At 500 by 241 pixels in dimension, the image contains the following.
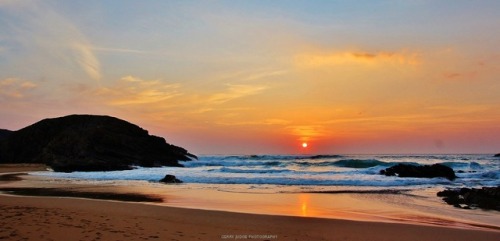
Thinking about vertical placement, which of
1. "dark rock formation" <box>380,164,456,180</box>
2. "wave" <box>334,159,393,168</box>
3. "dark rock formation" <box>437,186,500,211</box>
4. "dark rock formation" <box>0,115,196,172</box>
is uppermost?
"dark rock formation" <box>0,115,196,172</box>

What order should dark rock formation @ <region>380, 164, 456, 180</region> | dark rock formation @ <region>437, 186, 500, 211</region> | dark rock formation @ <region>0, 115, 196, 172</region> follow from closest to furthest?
dark rock formation @ <region>437, 186, 500, 211</region> < dark rock formation @ <region>380, 164, 456, 180</region> < dark rock formation @ <region>0, 115, 196, 172</region>

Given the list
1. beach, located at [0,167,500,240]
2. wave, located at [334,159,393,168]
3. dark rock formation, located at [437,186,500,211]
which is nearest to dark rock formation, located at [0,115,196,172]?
wave, located at [334,159,393,168]

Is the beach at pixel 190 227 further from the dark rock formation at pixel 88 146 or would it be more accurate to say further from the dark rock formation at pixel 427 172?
the dark rock formation at pixel 88 146

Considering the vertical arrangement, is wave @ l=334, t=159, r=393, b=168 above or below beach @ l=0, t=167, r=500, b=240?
above

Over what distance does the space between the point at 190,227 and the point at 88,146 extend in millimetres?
44657

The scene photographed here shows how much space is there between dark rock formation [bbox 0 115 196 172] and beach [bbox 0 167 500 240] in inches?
1290

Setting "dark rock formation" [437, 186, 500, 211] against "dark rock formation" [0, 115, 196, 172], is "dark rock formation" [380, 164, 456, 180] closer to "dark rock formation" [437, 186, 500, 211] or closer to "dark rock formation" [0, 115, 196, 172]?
"dark rock formation" [437, 186, 500, 211]

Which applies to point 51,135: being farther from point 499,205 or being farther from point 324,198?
point 499,205

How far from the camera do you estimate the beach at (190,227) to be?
8.47 m

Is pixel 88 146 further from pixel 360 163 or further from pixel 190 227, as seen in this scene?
pixel 190 227

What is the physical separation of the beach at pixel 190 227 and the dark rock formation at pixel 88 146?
32775 millimetres

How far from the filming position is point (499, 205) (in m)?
14.8

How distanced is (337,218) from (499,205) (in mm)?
7518

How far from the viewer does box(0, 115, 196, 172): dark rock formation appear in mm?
46806
